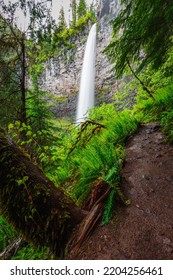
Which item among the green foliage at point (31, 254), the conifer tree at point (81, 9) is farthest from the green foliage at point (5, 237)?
the conifer tree at point (81, 9)

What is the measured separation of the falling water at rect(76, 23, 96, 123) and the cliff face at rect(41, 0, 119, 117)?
1.26 m

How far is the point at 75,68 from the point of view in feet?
162

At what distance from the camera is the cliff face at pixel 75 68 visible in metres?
42.3

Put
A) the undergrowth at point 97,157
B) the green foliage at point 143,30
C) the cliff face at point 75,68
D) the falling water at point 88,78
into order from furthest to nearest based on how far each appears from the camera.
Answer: the cliff face at point 75,68
the falling water at point 88,78
the green foliage at point 143,30
the undergrowth at point 97,157

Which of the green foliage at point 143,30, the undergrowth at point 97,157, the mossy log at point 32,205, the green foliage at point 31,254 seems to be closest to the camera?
the mossy log at point 32,205

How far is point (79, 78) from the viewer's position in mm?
48125

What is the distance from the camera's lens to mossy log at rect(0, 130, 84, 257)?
6.67ft

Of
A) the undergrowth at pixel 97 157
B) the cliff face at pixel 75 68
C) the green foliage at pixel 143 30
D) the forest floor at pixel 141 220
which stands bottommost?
the forest floor at pixel 141 220

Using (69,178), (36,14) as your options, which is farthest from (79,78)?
(69,178)

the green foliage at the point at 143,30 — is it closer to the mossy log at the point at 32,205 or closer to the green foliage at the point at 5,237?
the mossy log at the point at 32,205

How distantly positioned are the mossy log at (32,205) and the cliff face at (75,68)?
38.4 meters

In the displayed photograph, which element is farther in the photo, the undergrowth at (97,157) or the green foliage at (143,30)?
the green foliage at (143,30)
